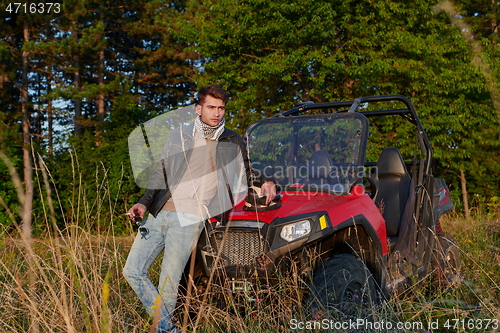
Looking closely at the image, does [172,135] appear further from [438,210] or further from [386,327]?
[438,210]

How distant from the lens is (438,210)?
5023 millimetres

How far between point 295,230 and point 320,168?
84 cm

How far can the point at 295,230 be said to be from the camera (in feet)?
10.5

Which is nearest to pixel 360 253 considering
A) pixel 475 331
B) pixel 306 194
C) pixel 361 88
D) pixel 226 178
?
pixel 306 194

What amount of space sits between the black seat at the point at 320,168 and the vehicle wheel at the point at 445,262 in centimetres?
143

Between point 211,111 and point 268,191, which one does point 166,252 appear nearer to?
point 268,191

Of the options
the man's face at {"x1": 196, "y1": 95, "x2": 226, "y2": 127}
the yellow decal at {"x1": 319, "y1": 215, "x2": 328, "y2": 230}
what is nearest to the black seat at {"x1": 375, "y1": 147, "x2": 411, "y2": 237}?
the yellow decal at {"x1": 319, "y1": 215, "x2": 328, "y2": 230}

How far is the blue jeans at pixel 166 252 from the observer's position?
10.5 ft

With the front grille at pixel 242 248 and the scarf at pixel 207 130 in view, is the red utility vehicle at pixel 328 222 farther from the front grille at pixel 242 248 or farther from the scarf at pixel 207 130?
the scarf at pixel 207 130

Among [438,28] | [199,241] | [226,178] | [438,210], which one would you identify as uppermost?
[438,28]

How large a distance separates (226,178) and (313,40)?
11.2 meters

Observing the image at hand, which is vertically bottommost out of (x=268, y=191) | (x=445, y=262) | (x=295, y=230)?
(x=445, y=262)

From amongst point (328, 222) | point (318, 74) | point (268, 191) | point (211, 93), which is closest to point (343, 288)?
point (328, 222)

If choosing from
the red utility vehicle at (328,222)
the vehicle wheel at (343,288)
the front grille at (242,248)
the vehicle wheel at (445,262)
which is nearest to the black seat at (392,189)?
the red utility vehicle at (328,222)
